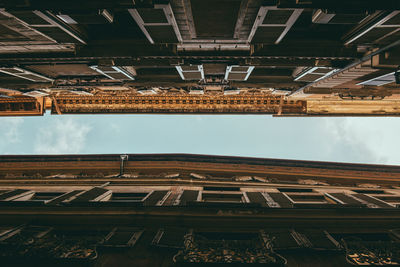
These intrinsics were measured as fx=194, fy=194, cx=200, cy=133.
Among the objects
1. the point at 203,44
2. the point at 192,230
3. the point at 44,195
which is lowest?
the point at 44,195

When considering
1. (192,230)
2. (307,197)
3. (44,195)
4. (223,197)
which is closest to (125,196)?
(44,195)

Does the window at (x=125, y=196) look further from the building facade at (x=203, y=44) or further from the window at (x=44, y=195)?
the building facade at (x=203, y=44)

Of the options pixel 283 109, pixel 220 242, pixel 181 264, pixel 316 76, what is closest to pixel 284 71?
pixel 316 76

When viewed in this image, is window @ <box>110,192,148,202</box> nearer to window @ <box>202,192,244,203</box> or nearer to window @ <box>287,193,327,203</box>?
window @ <box>202,192,244,203</box>

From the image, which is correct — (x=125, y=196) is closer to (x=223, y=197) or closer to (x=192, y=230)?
(x=223, y=197)

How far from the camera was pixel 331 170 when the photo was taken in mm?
18781

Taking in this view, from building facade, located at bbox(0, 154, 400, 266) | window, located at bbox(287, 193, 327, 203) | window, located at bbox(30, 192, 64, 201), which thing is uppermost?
building facade, located at bbox(0, 154, 400, 266)

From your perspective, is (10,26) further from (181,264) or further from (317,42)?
(317,42)

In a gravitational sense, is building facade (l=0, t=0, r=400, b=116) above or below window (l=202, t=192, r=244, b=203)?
above

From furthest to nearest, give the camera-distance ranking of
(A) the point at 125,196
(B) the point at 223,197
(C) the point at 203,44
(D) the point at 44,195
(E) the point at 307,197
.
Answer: (E) the point at 307,197, (B) the point at 223,197, (D) the point at 44,195, (A) the point at 125,196, (C) the point at 203,44

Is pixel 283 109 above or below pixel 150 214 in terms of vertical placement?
above

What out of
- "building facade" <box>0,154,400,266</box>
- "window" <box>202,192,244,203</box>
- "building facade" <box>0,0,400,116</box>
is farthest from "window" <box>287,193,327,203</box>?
"building facade" <box>0,0,400,116</box>

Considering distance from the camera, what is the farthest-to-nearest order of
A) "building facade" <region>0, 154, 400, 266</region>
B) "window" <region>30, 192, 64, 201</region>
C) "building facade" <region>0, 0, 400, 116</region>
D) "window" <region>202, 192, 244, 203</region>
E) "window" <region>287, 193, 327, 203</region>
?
1. "window" <region>287, 193, 327, 203</region>
2. "window" <region>202, 192, 244, 203</region>
3. "window" <region>30, 192, 64, 201</region>
4. "building facade" <region>0, 0, 400, 116</region>
5. "building facade" <region>0, 154, 400, 266</region>

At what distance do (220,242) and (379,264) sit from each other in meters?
4.47
